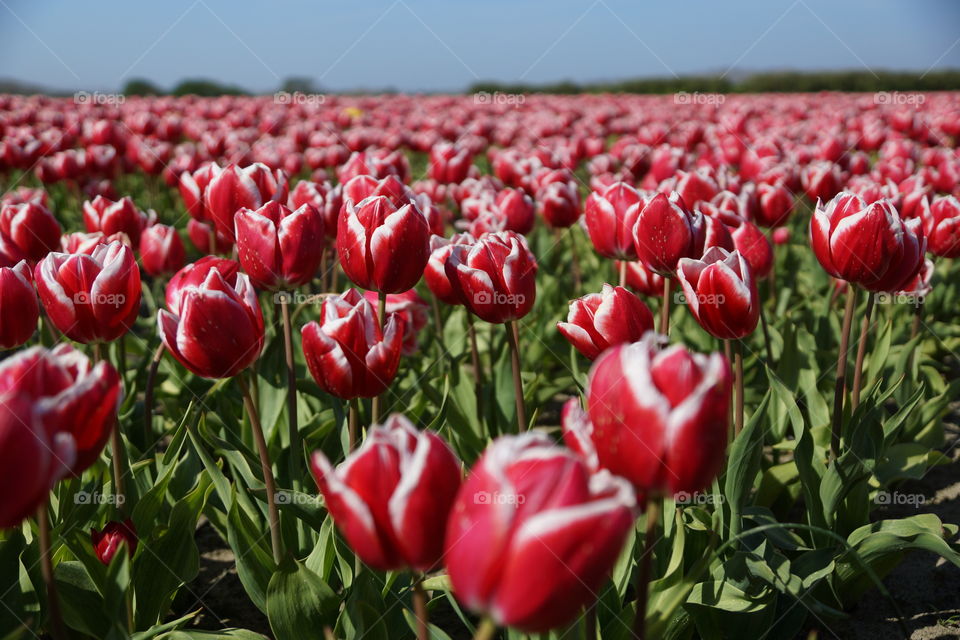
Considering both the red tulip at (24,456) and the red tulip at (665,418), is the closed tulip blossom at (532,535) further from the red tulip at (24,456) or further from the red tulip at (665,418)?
the red tulip at (24,456)

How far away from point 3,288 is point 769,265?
8.67 feet

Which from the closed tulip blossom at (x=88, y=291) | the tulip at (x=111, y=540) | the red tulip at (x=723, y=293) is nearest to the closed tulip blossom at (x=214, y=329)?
the closed tulip blossom at (x=88, y=291)

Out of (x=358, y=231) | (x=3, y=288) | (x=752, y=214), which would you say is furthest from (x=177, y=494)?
(x=752, y=214)

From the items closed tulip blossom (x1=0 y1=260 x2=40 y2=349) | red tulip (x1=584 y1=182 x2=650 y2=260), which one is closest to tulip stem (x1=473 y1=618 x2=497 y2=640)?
closed tulip blossom (x1=0 y1=260 x2=40 y2=349)

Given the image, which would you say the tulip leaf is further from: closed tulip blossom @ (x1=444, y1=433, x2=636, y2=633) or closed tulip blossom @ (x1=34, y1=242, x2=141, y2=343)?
closed tulip blossom @ (x1=444, y1=433, x2=636, y2=633)

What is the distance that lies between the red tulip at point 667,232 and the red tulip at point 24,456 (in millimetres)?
1786

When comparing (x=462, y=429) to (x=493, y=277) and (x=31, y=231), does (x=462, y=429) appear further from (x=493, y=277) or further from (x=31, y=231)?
(x=31, y=231)

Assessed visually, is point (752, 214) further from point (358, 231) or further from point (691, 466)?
point (691, 466)

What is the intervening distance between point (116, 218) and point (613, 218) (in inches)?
87.8

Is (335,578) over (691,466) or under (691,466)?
under

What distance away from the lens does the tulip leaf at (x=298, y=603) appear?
72.5 inches

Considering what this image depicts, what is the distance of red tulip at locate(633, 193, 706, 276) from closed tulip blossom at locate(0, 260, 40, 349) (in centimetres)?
174

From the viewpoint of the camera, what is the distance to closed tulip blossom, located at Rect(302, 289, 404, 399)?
1.86 meters

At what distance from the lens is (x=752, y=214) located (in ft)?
12.5
